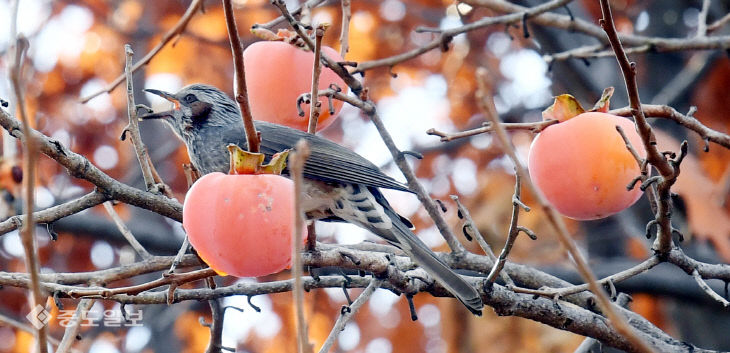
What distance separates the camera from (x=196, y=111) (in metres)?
3.65

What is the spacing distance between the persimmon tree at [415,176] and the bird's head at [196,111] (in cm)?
44

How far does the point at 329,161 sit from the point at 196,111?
80 centimetres

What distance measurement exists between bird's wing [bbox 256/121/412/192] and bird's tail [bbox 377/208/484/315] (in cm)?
25

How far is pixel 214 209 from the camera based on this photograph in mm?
1921

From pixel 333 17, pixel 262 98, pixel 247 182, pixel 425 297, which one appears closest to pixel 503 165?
pixel 425 297

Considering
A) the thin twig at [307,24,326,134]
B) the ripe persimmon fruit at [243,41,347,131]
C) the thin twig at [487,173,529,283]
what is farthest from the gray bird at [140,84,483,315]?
the thin twig at [307,24,326,134]

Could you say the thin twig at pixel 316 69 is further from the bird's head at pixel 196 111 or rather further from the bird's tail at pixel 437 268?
the bird's head at pixel 196 111

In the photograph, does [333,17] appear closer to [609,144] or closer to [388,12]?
[388,12]

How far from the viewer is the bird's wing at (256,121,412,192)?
10.2 ft

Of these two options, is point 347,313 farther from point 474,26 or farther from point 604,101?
point 474,26

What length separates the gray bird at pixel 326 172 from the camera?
104 inches

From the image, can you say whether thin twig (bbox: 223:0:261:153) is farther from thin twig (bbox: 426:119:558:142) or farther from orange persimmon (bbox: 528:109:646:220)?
orange persimmon (bbox: 528:109:646:220)

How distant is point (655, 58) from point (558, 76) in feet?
3.64

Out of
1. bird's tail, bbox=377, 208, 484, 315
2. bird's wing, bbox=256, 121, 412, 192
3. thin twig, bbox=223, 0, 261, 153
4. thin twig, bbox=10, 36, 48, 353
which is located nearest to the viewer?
thin twig, bbox=10, 36, 48, 353
